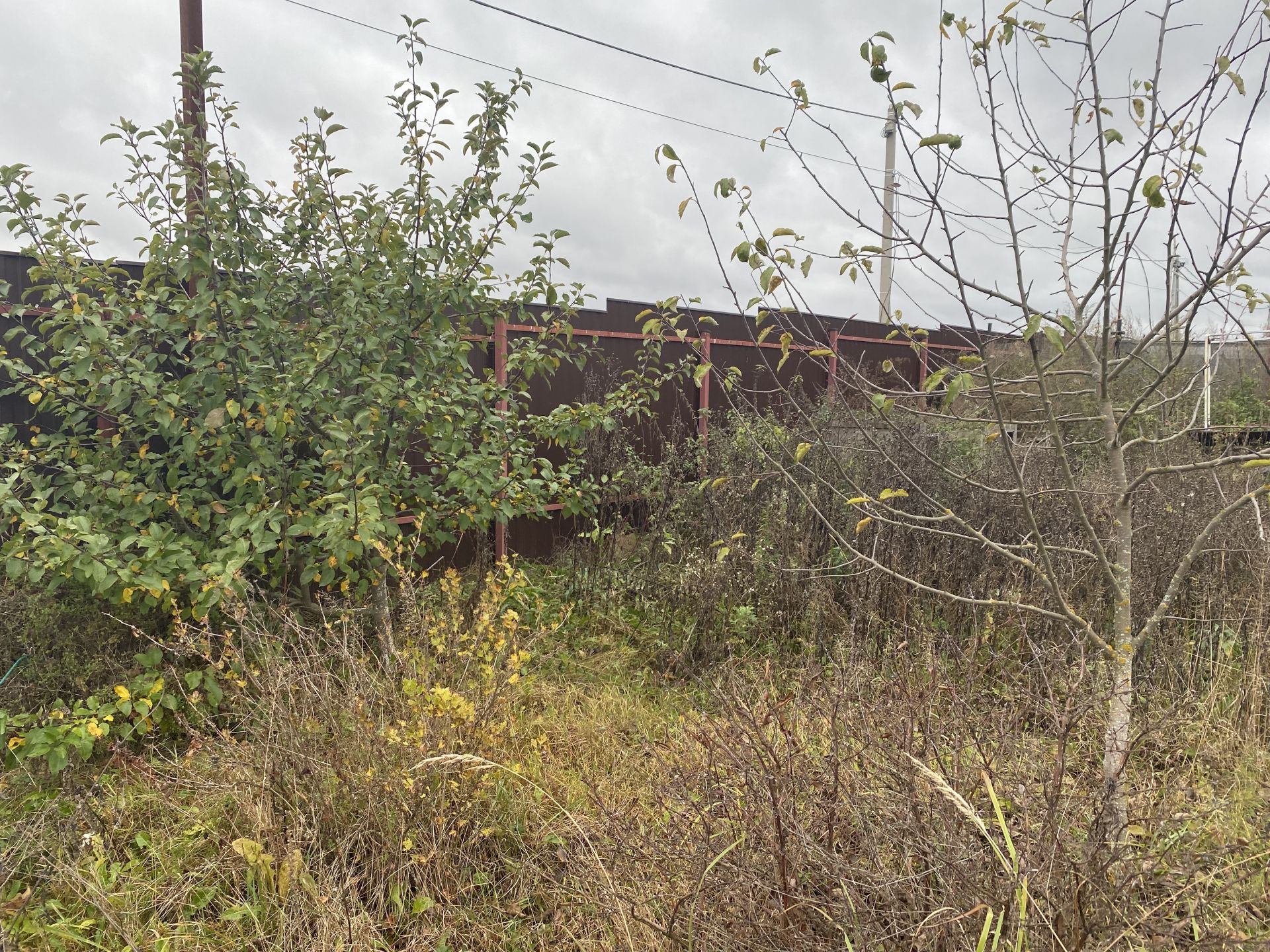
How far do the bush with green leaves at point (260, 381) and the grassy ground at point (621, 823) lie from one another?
1.53ft

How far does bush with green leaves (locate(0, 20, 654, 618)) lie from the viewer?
9.77 feet

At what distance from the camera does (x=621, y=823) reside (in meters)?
1.90

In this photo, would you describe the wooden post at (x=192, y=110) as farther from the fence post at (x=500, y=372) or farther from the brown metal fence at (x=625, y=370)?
the fence post at (x=500, y=372)

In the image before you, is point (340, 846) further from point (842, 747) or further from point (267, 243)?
point (267, 243)

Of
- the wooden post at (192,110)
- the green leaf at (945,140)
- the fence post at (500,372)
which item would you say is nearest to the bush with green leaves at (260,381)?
the wooden post at (192,110)

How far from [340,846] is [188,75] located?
3167mm

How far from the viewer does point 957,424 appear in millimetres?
6719

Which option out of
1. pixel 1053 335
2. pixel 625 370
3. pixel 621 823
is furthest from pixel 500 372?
pixel 1053 335

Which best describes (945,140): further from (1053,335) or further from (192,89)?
(192,89)

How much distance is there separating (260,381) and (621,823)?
234 cm

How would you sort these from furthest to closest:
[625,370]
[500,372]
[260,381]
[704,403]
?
[704,403] → [625,370] → [500,372] → [260,381]

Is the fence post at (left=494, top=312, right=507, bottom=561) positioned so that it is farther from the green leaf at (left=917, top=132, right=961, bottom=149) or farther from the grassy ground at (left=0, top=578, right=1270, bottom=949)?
the green leaf at (left=917, top=132, right=961, bottom=149)

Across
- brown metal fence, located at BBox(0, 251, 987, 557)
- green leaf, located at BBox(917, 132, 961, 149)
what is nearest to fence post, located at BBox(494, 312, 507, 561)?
brown metal fence, located at BBox(0, 251, 987, 557)

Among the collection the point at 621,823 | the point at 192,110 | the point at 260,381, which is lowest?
the point at 621,823
